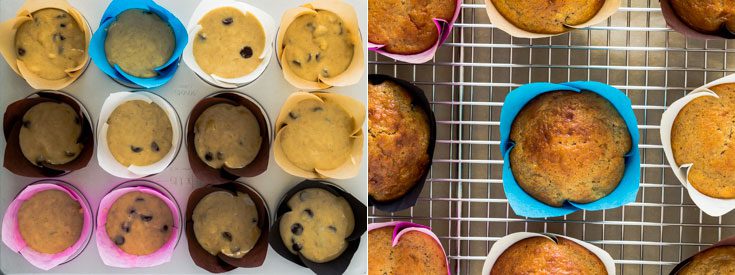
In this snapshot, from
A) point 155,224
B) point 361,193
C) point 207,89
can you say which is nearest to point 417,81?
point 361,193

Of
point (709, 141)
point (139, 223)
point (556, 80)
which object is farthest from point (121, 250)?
point (709, 141)

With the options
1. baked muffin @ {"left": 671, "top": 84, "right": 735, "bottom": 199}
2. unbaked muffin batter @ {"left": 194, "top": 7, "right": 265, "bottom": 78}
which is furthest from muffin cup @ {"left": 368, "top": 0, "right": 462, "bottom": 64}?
baked muffin @ {"left": 671, "top": 84, "right": 735, "bottom": 199}

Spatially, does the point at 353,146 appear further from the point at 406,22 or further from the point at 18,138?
the point at 18,138

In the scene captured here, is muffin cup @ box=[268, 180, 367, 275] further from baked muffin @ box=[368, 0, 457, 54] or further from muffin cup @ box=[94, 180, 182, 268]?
baked muffin @ box=[368, 0, 457, 54]

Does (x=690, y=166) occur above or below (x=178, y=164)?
below

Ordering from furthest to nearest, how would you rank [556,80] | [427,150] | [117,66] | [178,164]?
[556,80] < [427,150] < [178,164] < [117,66]

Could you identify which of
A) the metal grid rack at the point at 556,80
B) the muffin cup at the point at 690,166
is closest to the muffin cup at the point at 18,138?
the metal grid rack at the point at 556,80
